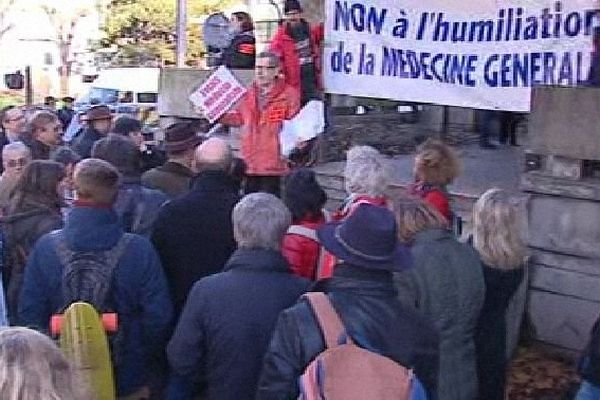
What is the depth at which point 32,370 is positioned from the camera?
2502mm

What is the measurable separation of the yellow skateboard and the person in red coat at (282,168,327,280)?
1129 mm

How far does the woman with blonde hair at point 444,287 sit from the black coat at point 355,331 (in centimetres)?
82

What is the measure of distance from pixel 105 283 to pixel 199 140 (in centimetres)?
202

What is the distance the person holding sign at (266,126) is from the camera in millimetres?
8141

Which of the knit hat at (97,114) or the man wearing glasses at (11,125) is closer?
the knit hat at (97,114)

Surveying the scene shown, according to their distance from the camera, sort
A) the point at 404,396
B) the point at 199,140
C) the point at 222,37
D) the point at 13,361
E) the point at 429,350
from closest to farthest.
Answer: the point at 13,361 → the point at 404,396 → the point at 429,350 → the point at 199,140 → the point at 222,37

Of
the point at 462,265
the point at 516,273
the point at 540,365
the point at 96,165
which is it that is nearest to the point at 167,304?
the point at 96,165

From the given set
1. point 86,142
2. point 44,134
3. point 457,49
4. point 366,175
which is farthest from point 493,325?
point 86,142

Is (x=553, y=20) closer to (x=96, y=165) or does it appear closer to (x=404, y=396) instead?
(x=96, y=165)

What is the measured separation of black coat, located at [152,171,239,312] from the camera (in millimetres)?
5316

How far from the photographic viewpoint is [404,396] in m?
3.27

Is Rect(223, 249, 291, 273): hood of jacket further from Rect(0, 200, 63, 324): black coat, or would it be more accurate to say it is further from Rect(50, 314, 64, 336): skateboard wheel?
Rect(0, 200, 63, 324): black coat

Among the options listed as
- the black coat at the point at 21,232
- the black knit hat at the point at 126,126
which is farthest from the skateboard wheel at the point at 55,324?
the black knit hat at the point at 126,126

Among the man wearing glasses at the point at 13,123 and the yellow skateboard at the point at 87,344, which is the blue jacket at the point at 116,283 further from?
the man wearing glasses at the point at 13,123
